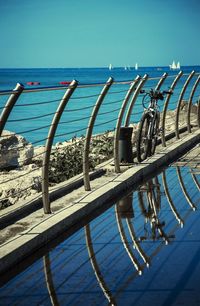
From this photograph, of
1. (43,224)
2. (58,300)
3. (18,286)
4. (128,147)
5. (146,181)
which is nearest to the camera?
(58,300)

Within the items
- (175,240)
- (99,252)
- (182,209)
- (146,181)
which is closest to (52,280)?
(99,252)

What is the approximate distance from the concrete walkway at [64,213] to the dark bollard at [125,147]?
0.74ft

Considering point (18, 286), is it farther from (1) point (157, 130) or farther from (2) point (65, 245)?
(1) point (157, 130)

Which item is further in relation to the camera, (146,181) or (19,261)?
(146,181)

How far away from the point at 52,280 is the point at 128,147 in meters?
5.30

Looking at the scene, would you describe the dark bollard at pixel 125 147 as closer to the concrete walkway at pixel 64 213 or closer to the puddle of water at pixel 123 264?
the concrete walkway at pixel 64 213

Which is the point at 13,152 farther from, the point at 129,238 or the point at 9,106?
the point at 9,106

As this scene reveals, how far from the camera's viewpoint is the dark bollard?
34.4 ft

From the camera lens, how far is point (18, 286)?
5.20 metres

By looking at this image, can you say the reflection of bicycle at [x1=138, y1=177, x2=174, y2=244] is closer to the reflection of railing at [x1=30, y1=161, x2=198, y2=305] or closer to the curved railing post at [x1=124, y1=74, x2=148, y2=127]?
the reflection of railing at [x1=30, y1=161, x2=198, y2=305]

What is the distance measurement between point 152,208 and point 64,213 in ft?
4.35

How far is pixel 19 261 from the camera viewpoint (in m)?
5.80

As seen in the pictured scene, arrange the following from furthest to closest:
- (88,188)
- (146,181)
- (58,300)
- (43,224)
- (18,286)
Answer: (146,181)
(88,188)
(43,224)
(18,286)
(58,300)

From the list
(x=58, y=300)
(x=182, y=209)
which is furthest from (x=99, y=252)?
(x=182, y=209)
